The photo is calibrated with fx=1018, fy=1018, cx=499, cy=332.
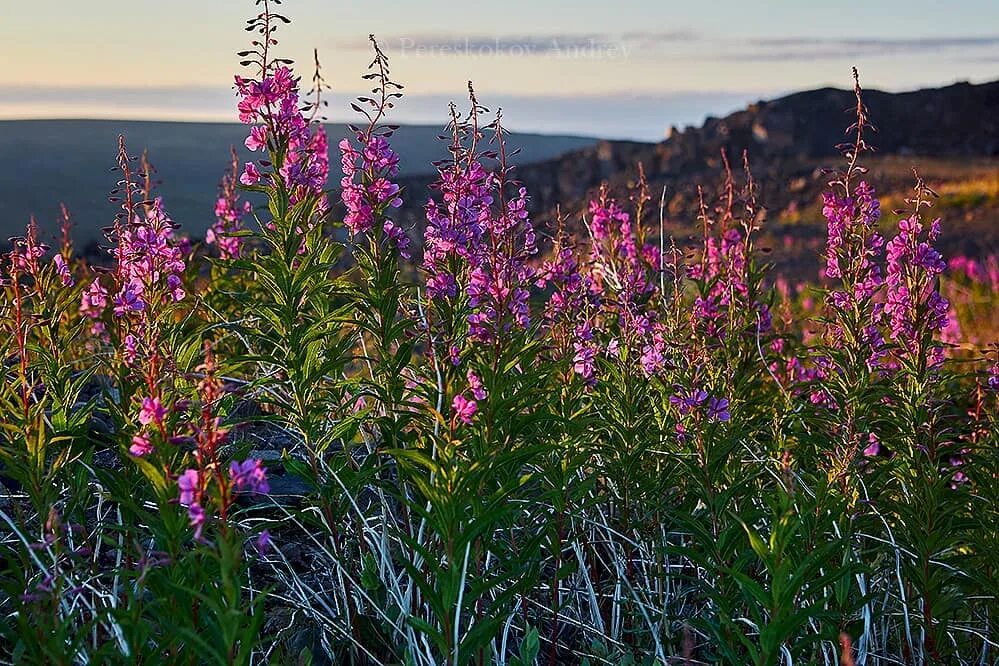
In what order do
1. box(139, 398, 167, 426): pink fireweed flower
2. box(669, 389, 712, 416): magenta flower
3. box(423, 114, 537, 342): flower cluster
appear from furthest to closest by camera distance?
1. box(669, 389, 712, 416): magenta flower
2. box(423, 114, 537, 342): flower cluster
3. box(139, 398, 167, 426): pink fireweed flower

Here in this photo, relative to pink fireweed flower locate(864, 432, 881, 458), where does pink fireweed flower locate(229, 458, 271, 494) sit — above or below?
above

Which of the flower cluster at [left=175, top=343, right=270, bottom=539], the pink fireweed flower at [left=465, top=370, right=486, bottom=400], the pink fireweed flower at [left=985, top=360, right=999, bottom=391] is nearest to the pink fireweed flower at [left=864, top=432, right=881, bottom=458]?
the pink fireweed flower at [left=985, top=360, right=999, bottom=391]

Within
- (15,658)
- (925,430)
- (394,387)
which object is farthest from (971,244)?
(15,658)

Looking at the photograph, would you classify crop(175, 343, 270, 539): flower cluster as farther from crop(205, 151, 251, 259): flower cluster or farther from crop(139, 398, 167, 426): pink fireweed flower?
crop(205, 151, 251, 259): flower cluster

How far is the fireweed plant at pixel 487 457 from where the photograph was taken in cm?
354

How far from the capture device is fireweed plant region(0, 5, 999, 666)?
11.6 ft

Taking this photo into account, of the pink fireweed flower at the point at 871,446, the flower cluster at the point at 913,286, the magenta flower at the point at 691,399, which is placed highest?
the flower cluster at the point at 913,286

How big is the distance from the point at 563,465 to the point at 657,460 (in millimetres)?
541

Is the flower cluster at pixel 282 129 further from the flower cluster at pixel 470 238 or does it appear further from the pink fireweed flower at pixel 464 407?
the pink fireweed flower at pixel 464 407

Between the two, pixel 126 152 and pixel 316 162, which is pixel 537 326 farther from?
pixel 126 152

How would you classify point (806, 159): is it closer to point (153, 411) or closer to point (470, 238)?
point (470, 238)

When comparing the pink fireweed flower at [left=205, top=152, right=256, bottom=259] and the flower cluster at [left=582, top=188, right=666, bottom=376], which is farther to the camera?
the pink fireweed flower at [left=205, top=152, right=256, bottom=259]

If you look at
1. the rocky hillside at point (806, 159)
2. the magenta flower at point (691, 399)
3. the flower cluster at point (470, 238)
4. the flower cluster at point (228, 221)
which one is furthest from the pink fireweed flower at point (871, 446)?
the rocky hillside at point (806, 159)

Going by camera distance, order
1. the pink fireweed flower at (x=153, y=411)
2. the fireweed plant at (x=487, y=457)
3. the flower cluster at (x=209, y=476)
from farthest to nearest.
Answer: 1. the fireweed plant at (x=487, y=457)
2. the pink fireweed flower at (x=153, y=411)
3. the flower cluster at (x=209, y=476)
